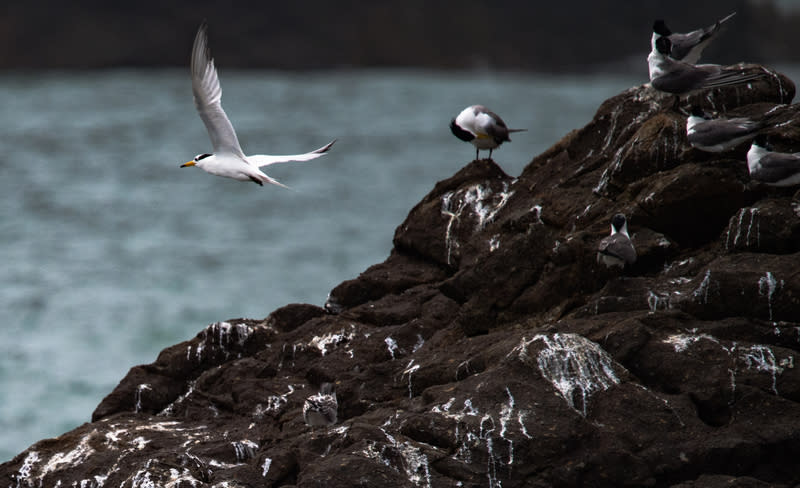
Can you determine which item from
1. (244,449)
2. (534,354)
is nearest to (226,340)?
(244,449)

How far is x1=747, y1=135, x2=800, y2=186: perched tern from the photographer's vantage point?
8.31 m

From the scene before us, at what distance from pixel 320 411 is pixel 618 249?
289 cm

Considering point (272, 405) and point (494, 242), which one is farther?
point (494, 242)

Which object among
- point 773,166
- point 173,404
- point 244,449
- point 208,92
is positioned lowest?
point 244,449

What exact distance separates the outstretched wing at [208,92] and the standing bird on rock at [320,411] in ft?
14.8

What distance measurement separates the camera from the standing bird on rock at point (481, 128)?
40.9 ft

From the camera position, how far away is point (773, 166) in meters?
8.35

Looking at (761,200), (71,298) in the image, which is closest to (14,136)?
(71,298)

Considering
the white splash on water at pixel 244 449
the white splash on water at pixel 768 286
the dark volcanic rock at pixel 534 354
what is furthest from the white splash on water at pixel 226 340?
the white splash on water at pixel 768 286

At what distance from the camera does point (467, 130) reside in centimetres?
1268

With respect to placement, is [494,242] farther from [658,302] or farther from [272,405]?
[272,405]

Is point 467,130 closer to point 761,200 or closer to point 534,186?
point 534,186

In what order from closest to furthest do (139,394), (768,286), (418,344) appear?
1. (768,286)
2. (418,344)
3. (139,394)

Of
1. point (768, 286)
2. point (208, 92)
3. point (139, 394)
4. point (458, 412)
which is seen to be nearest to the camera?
point (458, 412)
